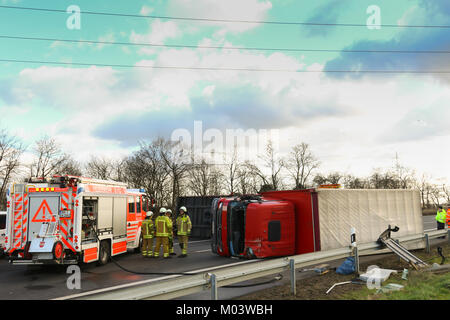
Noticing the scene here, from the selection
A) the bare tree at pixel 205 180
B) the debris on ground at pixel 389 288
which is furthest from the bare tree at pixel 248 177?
the debris on ground at pixel 389 288

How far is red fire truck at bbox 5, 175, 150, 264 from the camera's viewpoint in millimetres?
9938

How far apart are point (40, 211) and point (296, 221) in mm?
7805

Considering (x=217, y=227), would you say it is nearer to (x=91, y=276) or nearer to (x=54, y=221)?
(x=91, y=276)

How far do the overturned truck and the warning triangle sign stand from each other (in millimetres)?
5248

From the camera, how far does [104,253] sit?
1166cm

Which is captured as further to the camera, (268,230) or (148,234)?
(148,234)

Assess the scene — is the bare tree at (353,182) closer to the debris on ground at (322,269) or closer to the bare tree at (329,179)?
the bare tree at (329,179)

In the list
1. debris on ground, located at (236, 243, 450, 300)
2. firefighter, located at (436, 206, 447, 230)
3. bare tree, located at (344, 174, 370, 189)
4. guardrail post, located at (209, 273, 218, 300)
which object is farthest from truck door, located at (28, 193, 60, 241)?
bare tree, located at (344, 174, 370, 189)

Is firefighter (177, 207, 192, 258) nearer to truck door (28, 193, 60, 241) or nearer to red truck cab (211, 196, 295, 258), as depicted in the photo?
red truck cab (211, 196, 295, 258)

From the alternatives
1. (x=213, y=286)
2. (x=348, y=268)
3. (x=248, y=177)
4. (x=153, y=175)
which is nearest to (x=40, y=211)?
(x=213, y=286)
